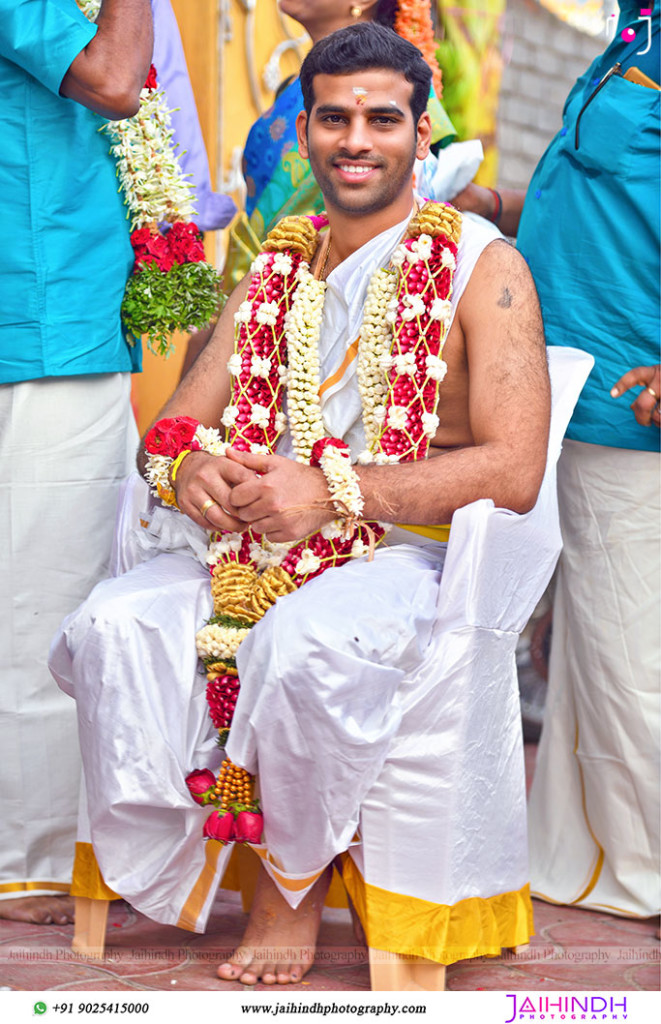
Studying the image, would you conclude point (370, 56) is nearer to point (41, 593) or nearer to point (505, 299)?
point (505, 299)

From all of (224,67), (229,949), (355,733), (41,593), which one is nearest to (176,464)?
(41,593)

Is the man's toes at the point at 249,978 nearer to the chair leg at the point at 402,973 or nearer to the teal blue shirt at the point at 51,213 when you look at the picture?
the chair leg at the point at 402,973

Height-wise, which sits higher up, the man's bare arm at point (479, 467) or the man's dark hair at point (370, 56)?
the man's dark hair at point (370, 56)

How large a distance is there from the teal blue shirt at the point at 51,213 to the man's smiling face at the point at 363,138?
0.60m

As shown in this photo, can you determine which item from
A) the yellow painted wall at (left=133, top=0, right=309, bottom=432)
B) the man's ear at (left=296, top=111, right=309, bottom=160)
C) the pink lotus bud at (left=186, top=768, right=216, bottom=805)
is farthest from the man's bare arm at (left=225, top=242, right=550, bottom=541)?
the yellow painted wall at (left=133, top=0, right=309, bottom=432)

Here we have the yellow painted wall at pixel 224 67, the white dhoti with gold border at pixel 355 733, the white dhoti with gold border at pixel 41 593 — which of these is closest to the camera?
the white dhoti with gold border at pixel 355 733

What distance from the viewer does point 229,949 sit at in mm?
2666

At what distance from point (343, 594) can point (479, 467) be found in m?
0.39

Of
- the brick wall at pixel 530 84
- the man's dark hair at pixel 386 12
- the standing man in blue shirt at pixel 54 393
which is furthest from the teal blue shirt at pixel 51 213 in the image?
the brick wall at pixel 530 84

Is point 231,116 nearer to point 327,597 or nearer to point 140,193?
point 140,193

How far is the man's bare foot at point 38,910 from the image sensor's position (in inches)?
114
